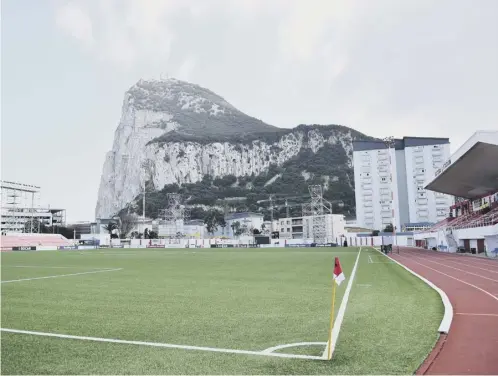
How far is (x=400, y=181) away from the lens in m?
118

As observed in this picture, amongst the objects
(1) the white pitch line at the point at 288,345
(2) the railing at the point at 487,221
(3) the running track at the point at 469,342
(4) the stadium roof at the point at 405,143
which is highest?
(4) the stadium roof at the point at 405,143

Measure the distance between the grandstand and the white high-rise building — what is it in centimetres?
5605

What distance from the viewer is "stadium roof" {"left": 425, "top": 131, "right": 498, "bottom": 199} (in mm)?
31872

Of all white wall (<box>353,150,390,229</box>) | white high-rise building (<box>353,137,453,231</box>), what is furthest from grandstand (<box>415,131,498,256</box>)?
white wall (<box>353,150,390,229</box>)

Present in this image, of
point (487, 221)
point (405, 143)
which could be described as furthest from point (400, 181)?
point (487, 221)

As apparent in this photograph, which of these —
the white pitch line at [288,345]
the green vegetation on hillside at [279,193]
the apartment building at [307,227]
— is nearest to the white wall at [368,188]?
the apartment building at [307,227]

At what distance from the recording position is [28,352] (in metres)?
6.00

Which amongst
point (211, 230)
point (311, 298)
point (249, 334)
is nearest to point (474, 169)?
point (311, 298)

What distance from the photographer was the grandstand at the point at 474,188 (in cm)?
3366

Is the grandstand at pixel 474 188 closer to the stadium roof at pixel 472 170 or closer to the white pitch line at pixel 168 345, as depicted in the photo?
the stadium roof at pixel 472 170

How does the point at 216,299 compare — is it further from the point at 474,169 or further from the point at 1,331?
the point at 474,169

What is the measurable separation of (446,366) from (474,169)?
134 ft

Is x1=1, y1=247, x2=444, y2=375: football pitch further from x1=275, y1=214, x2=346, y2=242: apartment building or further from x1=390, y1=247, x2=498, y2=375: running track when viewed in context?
x1=275, y1=214, x2=346, y2=242: apartment building

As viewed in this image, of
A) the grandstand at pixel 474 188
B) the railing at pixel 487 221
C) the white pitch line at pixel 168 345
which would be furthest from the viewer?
the railing at pixel 487 221
